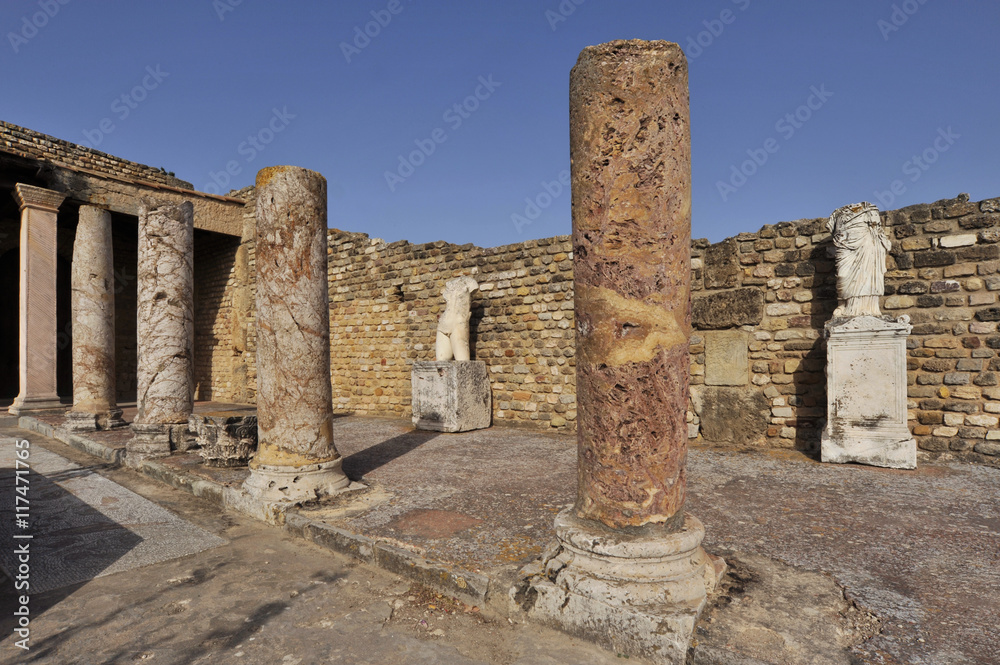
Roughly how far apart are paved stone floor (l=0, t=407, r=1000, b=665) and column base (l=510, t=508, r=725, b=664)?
0.30ft

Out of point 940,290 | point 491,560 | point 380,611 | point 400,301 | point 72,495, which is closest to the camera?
point 380,611

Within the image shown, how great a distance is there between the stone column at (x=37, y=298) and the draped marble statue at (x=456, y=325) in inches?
310

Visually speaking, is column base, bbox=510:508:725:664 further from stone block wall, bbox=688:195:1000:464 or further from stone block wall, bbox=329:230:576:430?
stone block wall, bbox=329:230:576:430

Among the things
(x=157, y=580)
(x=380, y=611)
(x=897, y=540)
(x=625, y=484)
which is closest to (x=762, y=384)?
(x=897, y=540)

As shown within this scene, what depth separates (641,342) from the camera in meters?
2.46

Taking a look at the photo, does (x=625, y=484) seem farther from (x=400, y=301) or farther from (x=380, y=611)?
(x=400, y=301)

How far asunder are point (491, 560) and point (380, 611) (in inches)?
24.3

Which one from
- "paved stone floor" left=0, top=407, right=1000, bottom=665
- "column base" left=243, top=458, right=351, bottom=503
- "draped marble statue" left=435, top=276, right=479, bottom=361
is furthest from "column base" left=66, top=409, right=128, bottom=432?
"column base" left=243, top=458, right=351, bottom=503

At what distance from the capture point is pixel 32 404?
10219mm

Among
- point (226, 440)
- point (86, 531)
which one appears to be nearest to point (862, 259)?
point (226, 440)

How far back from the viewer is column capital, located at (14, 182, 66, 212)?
1006cm

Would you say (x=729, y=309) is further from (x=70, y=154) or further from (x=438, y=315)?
(x=70, y=154)

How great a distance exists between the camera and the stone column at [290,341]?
429cm

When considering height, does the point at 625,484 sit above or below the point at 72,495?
→ above
